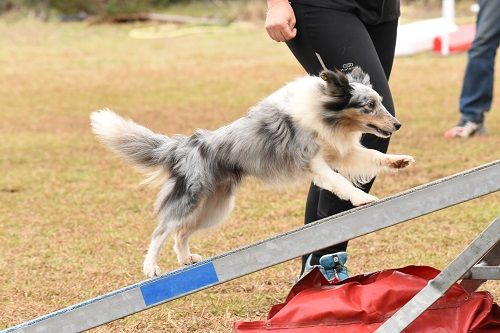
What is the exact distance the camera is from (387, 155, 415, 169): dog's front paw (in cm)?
405

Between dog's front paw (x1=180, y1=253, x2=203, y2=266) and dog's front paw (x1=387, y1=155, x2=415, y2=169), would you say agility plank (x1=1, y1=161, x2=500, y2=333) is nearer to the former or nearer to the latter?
dog's front paw (x1=387, y1=155, x2=415, y2=169)

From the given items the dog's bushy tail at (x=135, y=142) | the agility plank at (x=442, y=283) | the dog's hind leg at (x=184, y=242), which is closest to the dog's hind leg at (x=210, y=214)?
the dog's hind leg at (x=184, y=242)

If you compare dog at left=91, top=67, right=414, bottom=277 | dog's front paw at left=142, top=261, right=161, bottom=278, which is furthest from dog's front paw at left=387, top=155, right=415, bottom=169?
dog's front paw at left=142, top=261, right=161, bottom=278

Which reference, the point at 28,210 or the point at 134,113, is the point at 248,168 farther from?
the point at 134,113

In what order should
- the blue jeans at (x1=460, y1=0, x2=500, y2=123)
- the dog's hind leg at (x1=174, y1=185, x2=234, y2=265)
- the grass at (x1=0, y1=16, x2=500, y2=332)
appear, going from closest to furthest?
the dog's hind leg at (x1=174, y1=185, x2=234, y2=265), the grass at (x1=0, y1=16, x2=500, y2=332), the blue jeans at (x1=460, y1=0, x2=500, y2=123)

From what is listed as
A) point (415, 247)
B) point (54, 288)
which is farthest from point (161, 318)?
point (415, 247)

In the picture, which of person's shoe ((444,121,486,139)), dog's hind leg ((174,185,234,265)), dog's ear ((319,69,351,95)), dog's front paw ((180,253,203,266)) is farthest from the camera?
person's shoe ((444,121,486,139))

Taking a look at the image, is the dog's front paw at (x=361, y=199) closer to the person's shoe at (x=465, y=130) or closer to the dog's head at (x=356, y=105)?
the dog's head at (x=356, y=105)

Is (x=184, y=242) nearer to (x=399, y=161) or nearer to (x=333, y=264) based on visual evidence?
(x=333, y=264)

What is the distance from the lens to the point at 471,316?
138 inches

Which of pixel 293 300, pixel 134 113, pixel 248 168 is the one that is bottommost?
pixel 134 113

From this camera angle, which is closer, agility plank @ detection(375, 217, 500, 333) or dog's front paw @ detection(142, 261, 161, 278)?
agility plank @ detection(375, 217, 500, 333)

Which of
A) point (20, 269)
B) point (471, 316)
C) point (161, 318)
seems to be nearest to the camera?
point (471, 316)

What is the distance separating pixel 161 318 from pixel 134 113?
7420 millimetres
